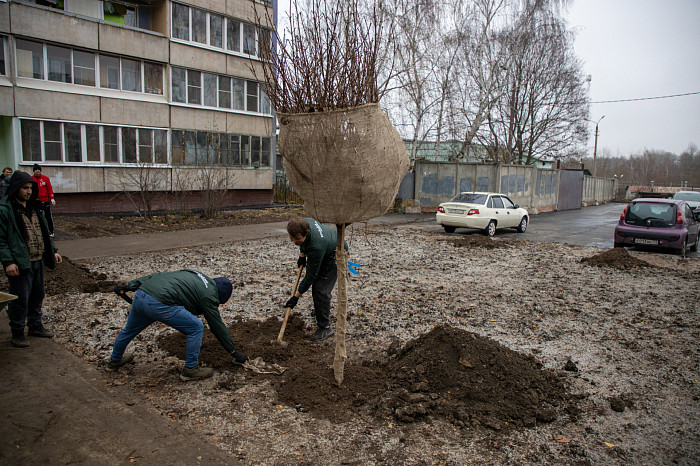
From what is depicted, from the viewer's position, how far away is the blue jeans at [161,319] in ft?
12.8

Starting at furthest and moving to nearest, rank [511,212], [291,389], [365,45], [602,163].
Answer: [602,163], [511,212], [291,389], [365,45]

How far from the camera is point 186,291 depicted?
4035 mm

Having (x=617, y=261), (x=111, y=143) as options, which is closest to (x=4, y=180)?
(x=111, y=143)

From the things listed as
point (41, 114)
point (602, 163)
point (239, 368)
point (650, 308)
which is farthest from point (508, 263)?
point (602, 163)

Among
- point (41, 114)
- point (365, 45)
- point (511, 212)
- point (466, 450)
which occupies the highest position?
point (41, 114)

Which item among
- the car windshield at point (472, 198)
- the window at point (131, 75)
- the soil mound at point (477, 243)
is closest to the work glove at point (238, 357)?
the soil mound at point (477, 243)

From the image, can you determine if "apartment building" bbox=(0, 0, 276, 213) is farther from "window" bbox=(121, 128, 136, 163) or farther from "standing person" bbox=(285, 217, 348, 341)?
"standing person" bbox=(285, 217, 348, 341)

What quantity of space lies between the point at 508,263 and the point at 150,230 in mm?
10850

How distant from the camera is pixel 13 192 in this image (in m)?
4.75

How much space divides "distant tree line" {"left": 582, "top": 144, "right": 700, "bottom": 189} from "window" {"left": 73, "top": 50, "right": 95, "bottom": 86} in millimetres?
74727

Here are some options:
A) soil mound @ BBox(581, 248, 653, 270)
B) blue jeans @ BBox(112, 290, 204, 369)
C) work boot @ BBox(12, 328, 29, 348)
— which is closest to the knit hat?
blue jeans @ BBox(112, 290, 204, 369)

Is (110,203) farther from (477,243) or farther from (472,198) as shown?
(477,243)

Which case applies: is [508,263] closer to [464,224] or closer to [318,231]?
[464,224]

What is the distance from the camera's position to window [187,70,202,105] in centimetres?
2048
